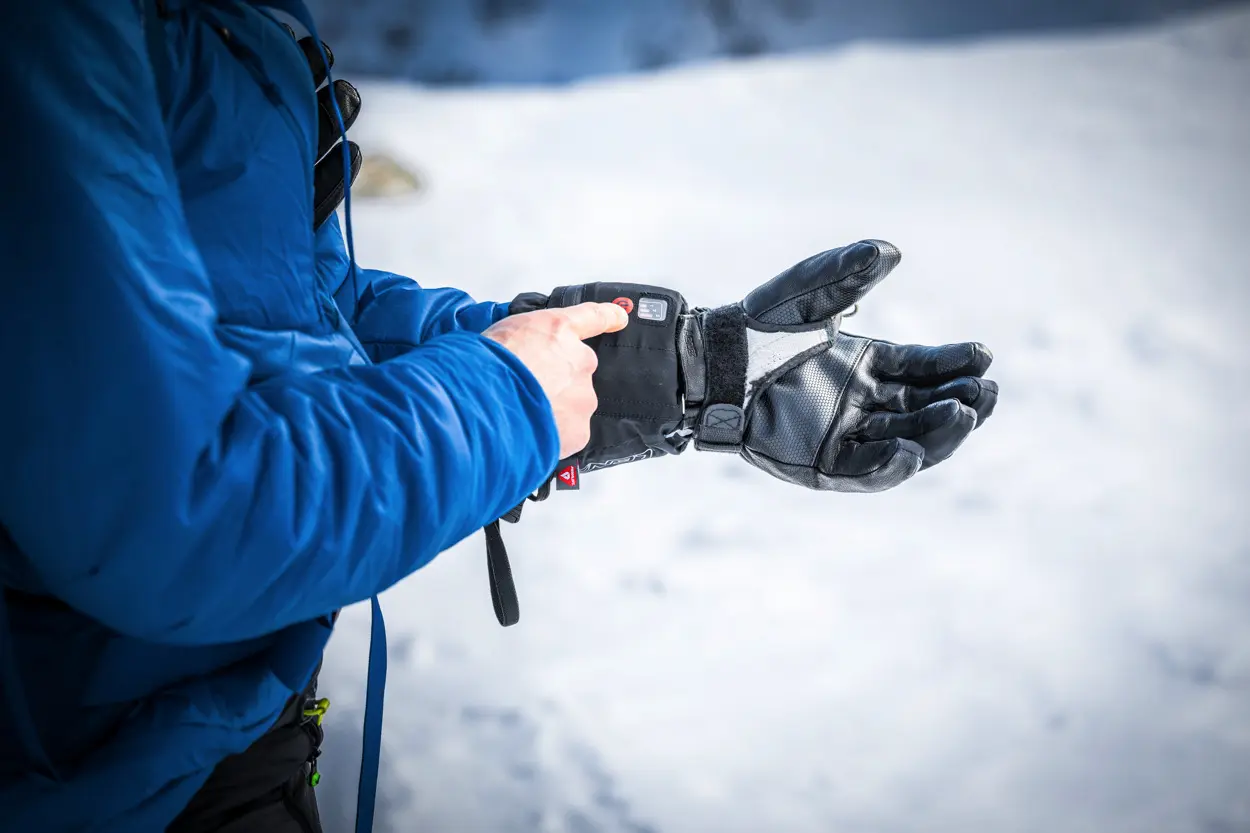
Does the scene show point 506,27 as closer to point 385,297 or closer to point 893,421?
point 385,297

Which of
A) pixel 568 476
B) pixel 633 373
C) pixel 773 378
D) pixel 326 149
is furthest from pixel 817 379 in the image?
pixel 326 149

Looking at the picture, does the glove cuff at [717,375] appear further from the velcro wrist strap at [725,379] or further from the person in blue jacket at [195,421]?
the person in blue jacket at [195,421]

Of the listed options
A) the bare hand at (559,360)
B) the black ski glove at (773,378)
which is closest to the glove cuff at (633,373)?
the black ski glove at (773,378)

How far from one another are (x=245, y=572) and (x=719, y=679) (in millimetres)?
1085

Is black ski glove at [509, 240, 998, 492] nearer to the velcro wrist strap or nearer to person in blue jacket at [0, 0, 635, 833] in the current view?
the velcro wrist strap

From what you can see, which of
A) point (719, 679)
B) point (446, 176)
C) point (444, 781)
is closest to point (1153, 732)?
point (719, 679)

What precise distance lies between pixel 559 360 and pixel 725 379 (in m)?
0.41

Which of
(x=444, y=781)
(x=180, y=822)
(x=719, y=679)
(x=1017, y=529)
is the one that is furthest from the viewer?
(x=1017, y=529)

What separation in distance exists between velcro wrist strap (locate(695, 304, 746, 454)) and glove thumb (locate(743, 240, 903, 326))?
0.04 m

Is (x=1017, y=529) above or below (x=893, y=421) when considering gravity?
below

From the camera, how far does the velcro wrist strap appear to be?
3.47 ft

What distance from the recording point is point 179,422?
0.45 m

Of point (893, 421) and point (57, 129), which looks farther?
point (893, 421)

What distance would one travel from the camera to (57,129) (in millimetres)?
427
